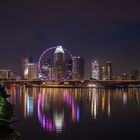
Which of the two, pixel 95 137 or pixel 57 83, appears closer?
pixel 95 137

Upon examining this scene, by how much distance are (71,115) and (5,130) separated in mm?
18127

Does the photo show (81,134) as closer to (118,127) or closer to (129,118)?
(118,127)

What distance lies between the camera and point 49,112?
34781mm

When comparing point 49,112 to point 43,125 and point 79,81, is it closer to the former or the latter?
point 43,125

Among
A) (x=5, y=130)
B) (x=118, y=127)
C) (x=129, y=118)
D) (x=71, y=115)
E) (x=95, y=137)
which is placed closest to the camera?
(x=5, y=130)

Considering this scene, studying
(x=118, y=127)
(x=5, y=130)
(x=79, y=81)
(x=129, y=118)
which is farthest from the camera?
(x=79, y=81)

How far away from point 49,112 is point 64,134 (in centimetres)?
1232

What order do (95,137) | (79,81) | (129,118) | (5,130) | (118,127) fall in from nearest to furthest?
(5,130)
(95,137)
(118,127)
(129,118)
(79,81)

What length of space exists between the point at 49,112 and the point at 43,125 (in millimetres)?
8610

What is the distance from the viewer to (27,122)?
27078 mm

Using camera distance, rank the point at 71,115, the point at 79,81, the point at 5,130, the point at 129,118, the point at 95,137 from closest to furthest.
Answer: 1. the point at 5,130
2. the point at 95,137
3. the point at 129,118
4. the point at 71,115
5. the point at 79,81

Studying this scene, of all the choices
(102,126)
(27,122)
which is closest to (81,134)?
(102,126)

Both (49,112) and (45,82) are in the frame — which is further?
(45,82)

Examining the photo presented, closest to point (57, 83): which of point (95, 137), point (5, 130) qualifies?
point (95, 137)
